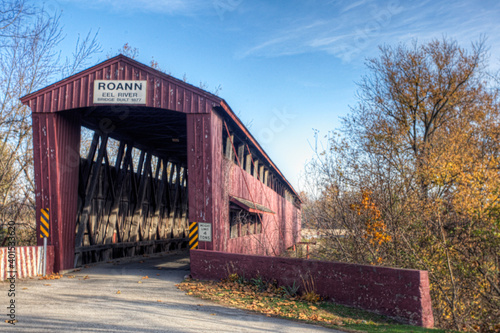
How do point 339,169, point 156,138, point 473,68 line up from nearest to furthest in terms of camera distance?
1. point 339,169
2. point 156,138
3. point 473,68

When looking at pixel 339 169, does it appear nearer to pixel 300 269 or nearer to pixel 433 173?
pixel 433 173

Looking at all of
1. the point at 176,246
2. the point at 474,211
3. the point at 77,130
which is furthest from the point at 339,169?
the point at 176,246

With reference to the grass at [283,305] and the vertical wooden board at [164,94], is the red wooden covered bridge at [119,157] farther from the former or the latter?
the grass at [283,305]

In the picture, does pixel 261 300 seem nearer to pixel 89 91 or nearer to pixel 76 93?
pixel 89 91

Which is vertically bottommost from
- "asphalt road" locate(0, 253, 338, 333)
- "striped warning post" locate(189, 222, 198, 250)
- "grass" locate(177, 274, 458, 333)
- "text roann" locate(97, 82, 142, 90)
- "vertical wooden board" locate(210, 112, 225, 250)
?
"grass" locate(177, 274, 458, 333)

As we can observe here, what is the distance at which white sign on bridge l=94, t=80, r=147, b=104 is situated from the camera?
12055mm

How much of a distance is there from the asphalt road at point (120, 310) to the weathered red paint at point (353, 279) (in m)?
1.70

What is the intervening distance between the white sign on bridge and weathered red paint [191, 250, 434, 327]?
525 centimetres

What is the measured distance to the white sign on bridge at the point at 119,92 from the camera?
12.1m

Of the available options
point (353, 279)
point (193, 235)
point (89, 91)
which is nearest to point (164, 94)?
point (89, 91)

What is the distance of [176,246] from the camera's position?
23203 mm

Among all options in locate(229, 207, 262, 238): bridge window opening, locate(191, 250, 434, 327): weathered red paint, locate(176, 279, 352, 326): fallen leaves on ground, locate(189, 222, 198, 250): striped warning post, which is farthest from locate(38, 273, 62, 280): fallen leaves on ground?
locate(229, 207, 262, 238): bridge window opening

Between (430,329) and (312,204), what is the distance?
6560 millimetres

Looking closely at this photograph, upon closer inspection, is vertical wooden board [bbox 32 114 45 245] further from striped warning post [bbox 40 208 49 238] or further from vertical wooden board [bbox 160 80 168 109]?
vertical wooden board [bbox 160 80 168 109]
